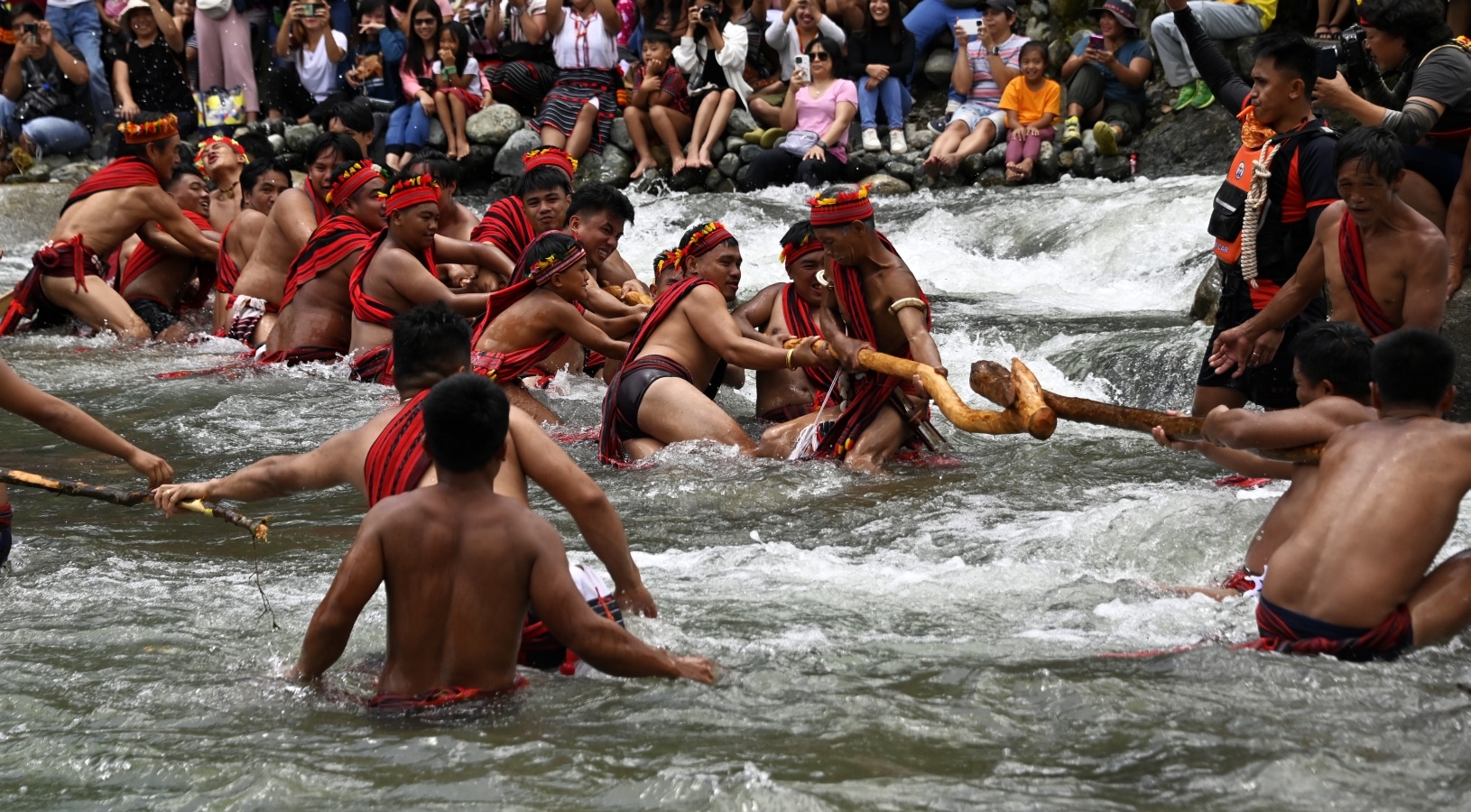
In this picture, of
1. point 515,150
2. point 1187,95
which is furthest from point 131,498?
point 515,150

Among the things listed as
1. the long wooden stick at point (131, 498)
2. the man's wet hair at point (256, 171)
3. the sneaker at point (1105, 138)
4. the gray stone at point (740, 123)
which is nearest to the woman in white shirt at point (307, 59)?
the gray stone at point (740, 123)

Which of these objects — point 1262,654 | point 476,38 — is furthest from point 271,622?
point 476,38

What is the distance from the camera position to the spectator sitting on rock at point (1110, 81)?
40.4 ft

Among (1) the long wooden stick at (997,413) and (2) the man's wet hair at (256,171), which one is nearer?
(1) the long wooden stick at (997,413)

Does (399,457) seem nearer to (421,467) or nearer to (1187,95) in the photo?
(421,467)

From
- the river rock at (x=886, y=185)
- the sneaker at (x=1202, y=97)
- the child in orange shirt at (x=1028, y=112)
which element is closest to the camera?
the sneaker at (x=1202, y=97)

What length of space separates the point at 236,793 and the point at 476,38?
1287 cm

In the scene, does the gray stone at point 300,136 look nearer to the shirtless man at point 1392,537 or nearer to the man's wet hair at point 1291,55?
the man's wet hair at point 1291,55

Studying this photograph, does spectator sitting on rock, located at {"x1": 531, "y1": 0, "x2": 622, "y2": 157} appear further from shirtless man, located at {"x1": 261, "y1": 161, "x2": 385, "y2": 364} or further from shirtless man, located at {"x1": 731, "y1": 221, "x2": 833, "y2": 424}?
shirtless man, located at {"x1": 731, "y1": 221, "x2": 833, "y2": 424}

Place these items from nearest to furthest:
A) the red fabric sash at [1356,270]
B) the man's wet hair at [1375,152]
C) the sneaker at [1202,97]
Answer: the man's wet hair at [1375,152] < the red fabric sash at [1356,270] < the sneaker at [1202,97]

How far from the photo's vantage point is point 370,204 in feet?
27.9

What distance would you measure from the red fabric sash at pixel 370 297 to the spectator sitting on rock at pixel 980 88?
613 cm

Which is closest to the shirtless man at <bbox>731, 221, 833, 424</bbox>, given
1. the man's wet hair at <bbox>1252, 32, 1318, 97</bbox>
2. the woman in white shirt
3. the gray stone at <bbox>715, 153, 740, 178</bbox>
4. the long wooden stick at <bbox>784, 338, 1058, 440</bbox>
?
the long wooden stick at <bbox>784, 338, 1058, 440</bbox>

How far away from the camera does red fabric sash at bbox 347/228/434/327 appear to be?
25.5ft
